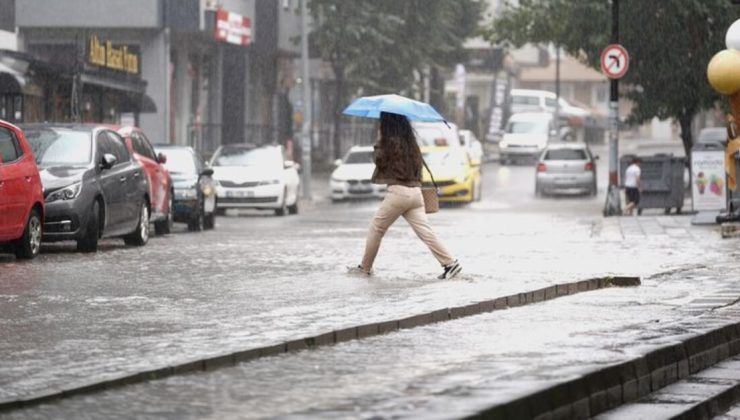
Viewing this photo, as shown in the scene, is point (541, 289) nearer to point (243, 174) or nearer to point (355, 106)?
point (355, 106)

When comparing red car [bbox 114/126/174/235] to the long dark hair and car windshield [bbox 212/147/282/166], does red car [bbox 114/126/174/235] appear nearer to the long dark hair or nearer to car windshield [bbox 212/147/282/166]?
the long dark hair

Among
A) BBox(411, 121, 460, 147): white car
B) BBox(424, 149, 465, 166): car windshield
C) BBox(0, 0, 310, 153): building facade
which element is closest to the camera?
BBox(0, 0, 310, 153): building facade

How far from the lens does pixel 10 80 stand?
3688 cm

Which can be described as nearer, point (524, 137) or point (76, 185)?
point (76, 185)

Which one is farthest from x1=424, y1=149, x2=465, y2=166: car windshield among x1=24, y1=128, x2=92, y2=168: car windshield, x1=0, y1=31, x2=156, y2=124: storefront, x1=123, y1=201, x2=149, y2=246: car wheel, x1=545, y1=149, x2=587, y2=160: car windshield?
x1=24, y1=128, x2=92, y2=168: car windshield

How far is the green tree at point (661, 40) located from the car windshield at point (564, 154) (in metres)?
8.76

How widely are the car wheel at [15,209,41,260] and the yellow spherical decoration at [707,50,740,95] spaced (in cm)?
836

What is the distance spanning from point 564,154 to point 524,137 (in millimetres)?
22700

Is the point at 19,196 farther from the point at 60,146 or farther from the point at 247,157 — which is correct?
the point at 247,157

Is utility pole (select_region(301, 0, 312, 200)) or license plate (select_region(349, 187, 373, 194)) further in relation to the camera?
utility pole (select_region(301, 0, 312, 200))

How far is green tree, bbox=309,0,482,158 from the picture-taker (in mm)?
62500

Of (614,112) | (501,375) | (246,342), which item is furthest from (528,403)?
(614,112)

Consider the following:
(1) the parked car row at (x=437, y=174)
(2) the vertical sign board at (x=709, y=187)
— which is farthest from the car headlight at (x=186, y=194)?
(1) the parked car row at (x=437, y=174)

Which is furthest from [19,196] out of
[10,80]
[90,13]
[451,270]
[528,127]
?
[528,127]
